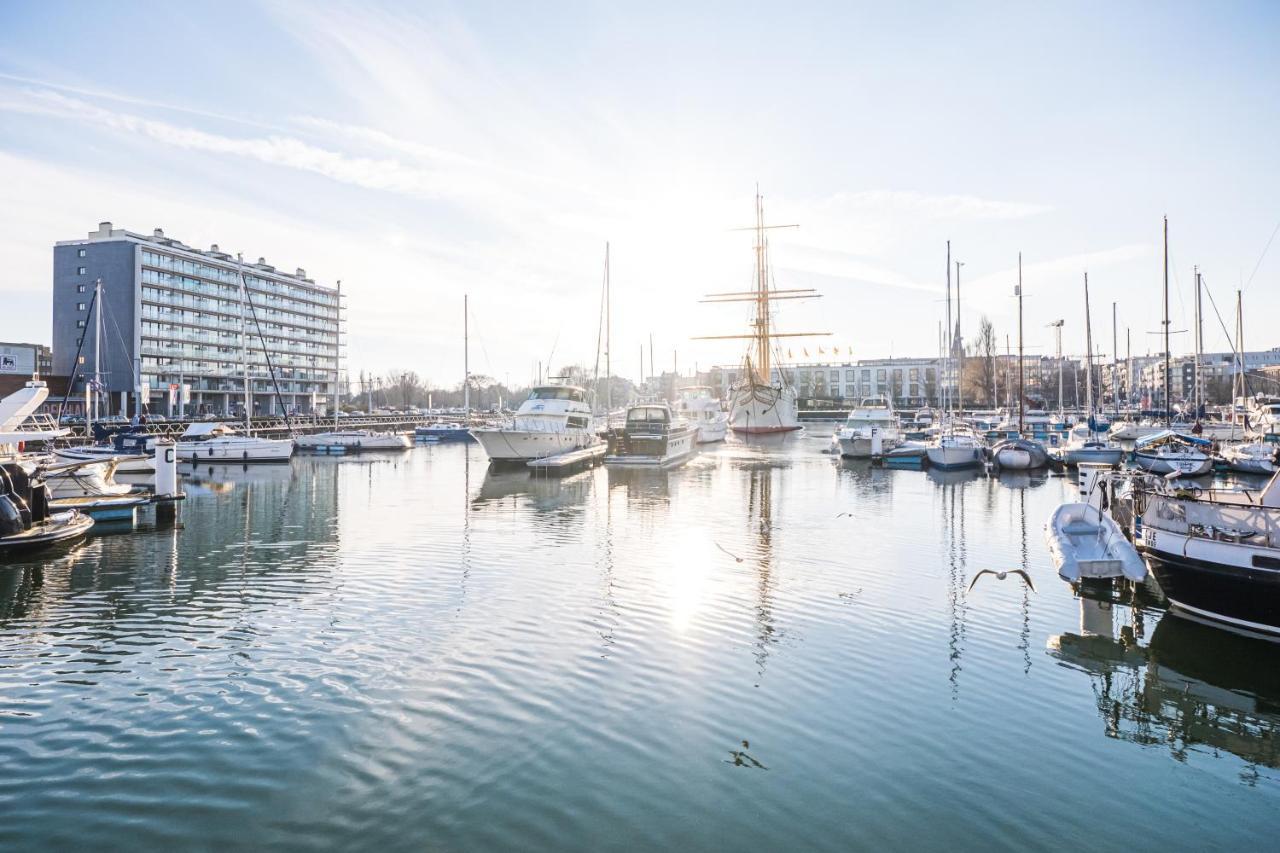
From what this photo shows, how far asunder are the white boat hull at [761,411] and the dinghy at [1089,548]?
62221 millimetres

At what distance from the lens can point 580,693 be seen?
9789 mm

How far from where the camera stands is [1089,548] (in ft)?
48.8

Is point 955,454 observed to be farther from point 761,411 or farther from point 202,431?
point 202,431

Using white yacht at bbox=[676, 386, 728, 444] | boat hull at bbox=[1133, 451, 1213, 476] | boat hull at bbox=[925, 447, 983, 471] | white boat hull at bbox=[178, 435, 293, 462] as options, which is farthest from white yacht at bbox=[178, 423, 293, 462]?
boat hull at bbox=[1133, 451, 1213, 476]

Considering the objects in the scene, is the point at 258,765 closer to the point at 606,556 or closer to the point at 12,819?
the point at 12,819

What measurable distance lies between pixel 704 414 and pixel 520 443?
1405 inches

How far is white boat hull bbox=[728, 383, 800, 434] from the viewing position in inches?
3113

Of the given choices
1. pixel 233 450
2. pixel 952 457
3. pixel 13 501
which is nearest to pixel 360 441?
pixel 233 450

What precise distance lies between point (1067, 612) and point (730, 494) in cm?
1924

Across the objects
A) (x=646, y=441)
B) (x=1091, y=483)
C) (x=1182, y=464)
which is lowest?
(x=1182, y=464)

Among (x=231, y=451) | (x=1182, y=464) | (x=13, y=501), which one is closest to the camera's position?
(x=13, y=501)

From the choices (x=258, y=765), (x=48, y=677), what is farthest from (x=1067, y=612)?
(x=48, y=677)

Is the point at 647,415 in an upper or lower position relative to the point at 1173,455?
upper

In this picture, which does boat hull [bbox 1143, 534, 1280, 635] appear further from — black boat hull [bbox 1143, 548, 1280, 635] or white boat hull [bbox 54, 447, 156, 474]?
white boat hull [bbox 54, 447, 156, 474]
